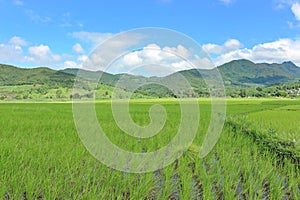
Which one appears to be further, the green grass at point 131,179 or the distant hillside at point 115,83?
the distant hillside at point 115,83

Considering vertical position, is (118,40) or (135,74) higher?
(118,40)

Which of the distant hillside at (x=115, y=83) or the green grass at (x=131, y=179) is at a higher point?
the distant hillside at (x=115, y=83)

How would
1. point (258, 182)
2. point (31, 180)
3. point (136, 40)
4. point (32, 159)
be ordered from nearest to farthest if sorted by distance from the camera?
point (31, 180)
point (258, 182)
point (32, 159)
point (136, 40)

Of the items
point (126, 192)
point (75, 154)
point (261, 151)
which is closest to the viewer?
point (126, 192)

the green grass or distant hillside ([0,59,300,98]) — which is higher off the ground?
distant hillside ([0,59,300,98])

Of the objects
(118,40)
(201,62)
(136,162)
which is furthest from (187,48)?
(136,162)

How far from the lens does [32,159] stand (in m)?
3.64

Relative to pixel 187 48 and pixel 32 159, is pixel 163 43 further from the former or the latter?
pixel 32 159

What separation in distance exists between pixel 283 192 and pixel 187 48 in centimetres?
260

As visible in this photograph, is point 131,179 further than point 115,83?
No

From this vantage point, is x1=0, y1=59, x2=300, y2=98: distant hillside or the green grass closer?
the green grass

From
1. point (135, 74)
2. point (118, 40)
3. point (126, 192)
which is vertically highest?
point (118, 40)

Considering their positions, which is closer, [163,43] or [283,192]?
[283,192]

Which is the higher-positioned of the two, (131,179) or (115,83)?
(115,83)
